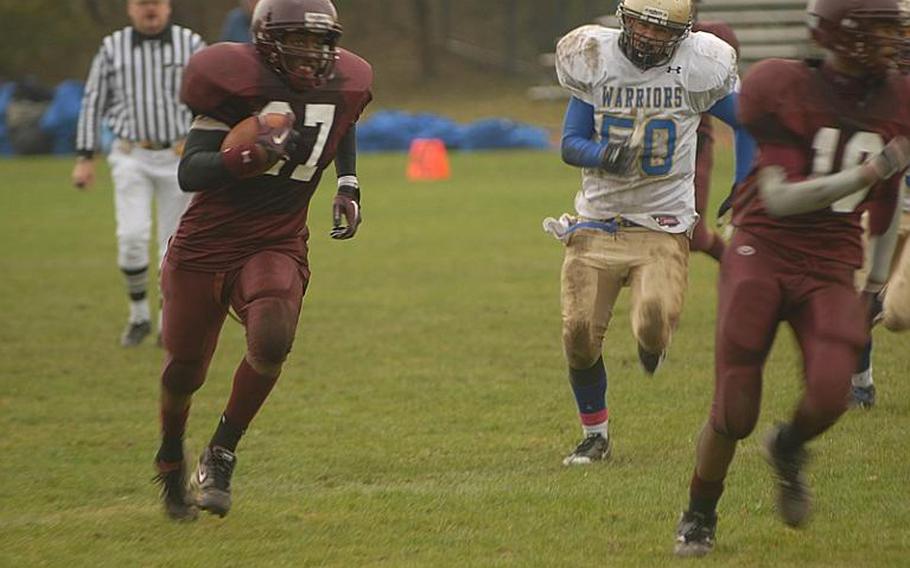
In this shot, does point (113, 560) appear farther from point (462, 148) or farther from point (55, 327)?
point (462, 148)

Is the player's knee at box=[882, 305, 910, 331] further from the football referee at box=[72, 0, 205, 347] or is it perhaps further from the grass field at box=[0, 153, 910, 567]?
the football referee at box=[72, 0, 205, 347]

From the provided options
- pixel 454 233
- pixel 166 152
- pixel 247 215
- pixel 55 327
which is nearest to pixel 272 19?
pixel 247 215

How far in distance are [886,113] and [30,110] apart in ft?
73.8

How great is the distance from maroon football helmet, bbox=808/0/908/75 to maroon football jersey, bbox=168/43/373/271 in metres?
1.54

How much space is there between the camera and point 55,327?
9789 mm

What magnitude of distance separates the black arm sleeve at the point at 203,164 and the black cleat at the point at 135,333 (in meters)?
4.44

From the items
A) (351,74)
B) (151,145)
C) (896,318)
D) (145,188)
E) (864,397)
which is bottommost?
(145,188)

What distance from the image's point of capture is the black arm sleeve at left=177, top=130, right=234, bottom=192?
15.5 feet

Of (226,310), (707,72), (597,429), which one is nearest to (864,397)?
(597,429)

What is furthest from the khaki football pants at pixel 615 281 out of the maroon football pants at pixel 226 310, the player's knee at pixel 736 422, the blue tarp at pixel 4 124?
the blue tarp at pixel 4 124

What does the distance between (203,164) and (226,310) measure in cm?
53

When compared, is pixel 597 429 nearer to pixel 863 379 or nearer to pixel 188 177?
pixel 863 379

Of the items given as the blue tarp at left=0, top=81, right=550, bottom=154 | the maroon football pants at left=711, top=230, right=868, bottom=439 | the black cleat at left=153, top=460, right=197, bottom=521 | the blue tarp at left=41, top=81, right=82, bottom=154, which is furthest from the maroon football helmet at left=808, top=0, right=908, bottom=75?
the blue tarp at left=41, top=81, right=82, bottom=154

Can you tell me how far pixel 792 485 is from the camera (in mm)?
4457
